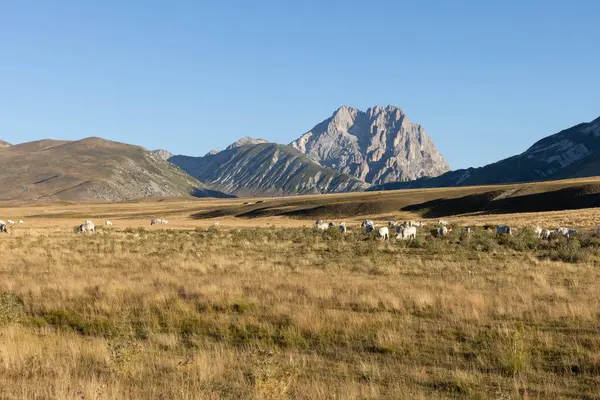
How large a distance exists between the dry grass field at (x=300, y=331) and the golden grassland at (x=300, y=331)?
43mm

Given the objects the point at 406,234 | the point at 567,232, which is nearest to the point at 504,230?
the point at 567,232

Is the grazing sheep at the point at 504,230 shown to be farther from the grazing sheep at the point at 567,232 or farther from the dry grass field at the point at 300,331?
the dry grass field at the point at 300,331

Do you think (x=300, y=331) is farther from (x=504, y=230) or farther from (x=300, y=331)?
(x=504, y=230)

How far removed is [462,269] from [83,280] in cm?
1413

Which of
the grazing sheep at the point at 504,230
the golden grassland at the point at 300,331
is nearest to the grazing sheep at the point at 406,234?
the grazing sheep at the point at 504,230

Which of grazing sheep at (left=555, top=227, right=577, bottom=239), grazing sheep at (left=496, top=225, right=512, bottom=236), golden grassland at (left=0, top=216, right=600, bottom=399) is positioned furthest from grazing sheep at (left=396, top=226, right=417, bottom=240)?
golden grassland at (left=0, top=216, right=600, bottom=399)

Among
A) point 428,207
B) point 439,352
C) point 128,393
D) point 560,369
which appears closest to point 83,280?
point 128,393

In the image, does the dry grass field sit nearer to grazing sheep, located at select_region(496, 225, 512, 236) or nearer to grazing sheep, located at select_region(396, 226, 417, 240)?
grazing sheep, located at select_region(396, 226, 417, 240)

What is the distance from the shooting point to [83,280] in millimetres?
16531

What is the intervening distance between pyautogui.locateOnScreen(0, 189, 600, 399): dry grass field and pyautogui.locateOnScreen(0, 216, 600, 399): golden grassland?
0.14 ft

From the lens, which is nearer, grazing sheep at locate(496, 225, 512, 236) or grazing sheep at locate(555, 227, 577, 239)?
grazing sheep at locate(555, 227, 577, 239)

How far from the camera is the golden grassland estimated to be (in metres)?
7.21

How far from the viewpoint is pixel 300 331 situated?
10.5 m

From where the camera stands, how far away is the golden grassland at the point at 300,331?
721 cm
